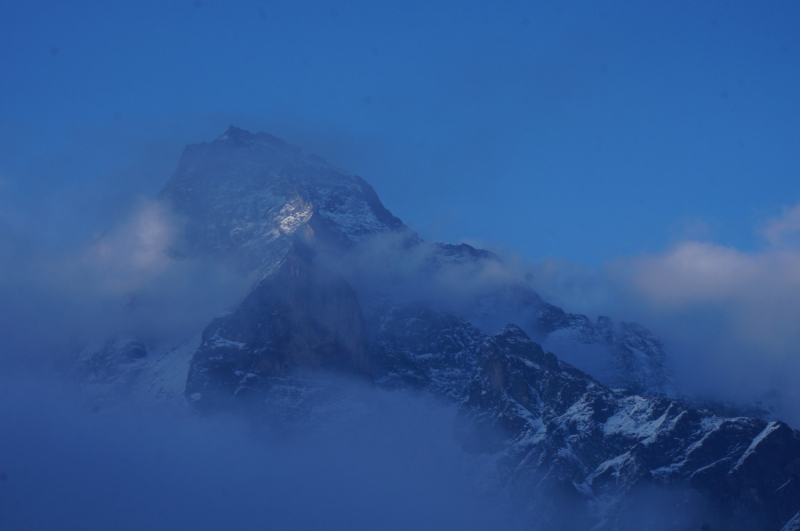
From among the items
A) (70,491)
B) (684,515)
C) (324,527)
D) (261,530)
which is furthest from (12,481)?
(684,515)

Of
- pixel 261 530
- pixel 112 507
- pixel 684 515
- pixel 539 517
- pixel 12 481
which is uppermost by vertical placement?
pixel 12 481

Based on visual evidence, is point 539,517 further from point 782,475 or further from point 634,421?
point 782,475

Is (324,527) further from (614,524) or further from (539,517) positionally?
(614,524)

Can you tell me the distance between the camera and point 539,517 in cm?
19738

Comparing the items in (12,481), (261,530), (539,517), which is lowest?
(539,517)

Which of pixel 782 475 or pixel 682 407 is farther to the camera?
pixel 682 407

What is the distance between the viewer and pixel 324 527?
195 meters

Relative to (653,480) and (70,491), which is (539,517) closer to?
(653,480)

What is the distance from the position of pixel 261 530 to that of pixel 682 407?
90.0m

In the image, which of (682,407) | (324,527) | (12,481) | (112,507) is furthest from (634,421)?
(12,481)

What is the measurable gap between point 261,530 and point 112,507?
31860 mm

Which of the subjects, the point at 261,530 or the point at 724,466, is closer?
the point at 724,466

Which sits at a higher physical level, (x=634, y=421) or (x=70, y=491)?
(x=70, y=491)

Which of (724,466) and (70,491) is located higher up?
(70,491)
